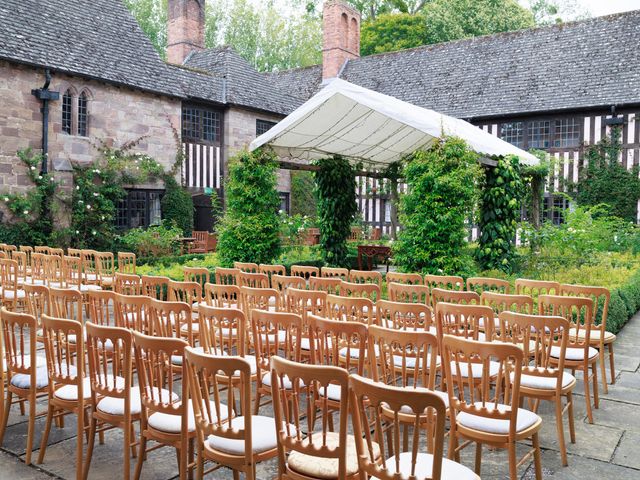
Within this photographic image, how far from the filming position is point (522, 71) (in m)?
20.9

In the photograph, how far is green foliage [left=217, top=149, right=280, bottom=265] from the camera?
428 inches

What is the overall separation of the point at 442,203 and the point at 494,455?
18.7 ft

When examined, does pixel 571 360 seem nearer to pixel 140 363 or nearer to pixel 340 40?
pixel 140 363

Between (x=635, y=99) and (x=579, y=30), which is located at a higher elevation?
(x=579, y=30)

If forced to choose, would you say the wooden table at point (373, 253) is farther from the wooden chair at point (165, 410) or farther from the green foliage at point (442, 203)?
the wooden chair at point (165, 410)

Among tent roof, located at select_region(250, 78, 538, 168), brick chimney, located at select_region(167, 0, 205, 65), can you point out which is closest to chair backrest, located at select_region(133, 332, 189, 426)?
tent roof, located at select_region(250, 78, 538, 168)

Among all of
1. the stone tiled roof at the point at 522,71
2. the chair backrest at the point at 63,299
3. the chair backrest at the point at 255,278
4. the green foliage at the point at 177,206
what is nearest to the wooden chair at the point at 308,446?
the chair backrest at the point at 63,299

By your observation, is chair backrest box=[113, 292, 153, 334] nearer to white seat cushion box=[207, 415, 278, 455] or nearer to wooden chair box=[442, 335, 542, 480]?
white seat cushion box=[207, 415, 278, 455]

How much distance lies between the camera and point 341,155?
505 inches

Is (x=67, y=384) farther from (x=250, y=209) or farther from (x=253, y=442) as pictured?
(x=250, y=209)

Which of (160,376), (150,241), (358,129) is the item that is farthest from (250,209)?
(160,376)

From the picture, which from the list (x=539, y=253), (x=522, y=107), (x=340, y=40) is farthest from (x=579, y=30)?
(x=539, y=253)

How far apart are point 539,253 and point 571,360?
7686 millimetres

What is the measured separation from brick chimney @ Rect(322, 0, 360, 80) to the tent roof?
13362 mm
